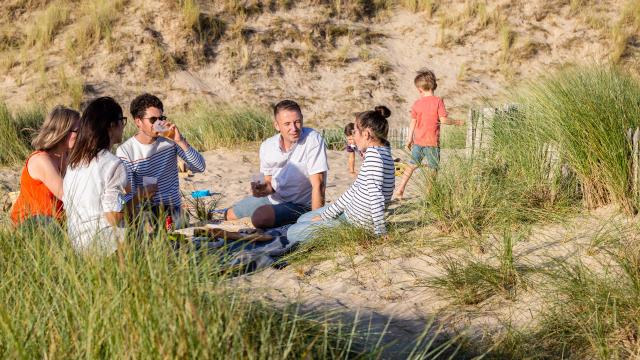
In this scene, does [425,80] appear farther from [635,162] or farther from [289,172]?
[635,162]

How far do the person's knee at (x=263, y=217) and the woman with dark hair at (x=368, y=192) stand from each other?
642mm

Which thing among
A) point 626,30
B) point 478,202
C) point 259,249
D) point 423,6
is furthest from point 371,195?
point 423,6

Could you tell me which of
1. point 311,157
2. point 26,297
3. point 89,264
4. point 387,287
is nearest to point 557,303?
point 387,287

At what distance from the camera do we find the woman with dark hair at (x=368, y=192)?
4.79 meters

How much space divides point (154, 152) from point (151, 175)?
174 millimetres

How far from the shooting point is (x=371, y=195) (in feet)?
15.8

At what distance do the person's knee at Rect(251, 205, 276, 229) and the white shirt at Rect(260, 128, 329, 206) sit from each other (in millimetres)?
218

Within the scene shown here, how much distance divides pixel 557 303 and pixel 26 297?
6.91 ft

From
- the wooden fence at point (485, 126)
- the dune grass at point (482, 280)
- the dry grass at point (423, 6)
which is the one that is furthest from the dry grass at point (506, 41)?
the dune grass at point (482, 280)

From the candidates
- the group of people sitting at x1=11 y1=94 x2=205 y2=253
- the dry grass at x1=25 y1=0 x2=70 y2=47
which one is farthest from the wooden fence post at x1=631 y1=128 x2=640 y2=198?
the dry grass at x1=25 y1=0 x2=70 y2=47

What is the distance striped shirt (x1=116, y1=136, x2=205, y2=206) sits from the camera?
566 centimetres

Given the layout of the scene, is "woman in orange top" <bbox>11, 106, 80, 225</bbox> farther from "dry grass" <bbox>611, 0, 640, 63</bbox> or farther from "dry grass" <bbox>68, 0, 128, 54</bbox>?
"dry grass" <bbox>611, 0, 640, 63</bbox>

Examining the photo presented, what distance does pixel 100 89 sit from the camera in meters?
14.9

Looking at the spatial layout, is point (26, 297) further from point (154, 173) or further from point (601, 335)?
point (154, 173)
